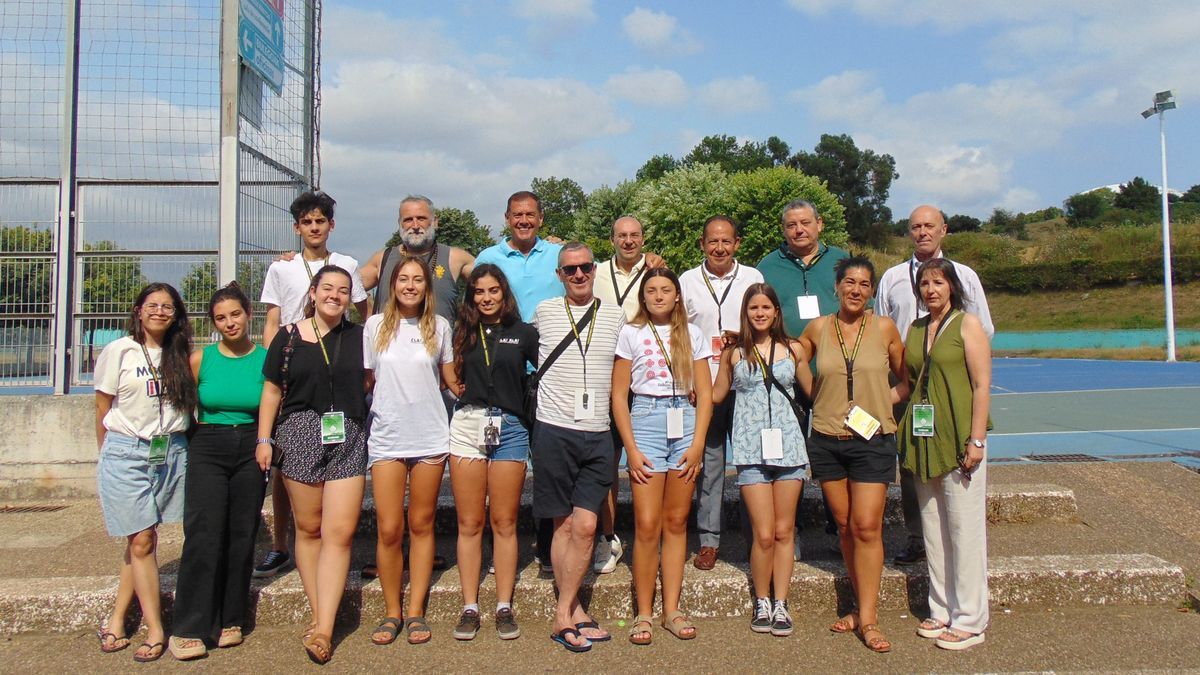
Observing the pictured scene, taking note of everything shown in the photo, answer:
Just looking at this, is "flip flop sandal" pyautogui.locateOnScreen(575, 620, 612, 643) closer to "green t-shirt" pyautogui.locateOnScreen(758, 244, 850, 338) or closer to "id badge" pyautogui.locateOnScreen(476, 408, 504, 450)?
"id badge" pyautogui.locateOnScreen(476, 408, 504, 450)

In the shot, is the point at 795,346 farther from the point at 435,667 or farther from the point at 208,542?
the point at 208,542

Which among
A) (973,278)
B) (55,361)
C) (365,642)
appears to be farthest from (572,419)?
(55,361)

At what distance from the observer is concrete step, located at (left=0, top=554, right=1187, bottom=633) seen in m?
4.33

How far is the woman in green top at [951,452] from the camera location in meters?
3.97

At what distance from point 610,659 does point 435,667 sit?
857 mm

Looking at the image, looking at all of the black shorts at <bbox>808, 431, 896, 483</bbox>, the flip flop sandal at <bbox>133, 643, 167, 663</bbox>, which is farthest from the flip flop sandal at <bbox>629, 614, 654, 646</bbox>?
the flip flop sandal at <bbox>133, 643, 167, 663</bbox>

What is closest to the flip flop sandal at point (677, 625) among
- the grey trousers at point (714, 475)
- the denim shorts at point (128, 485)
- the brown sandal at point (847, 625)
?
the grey trousers at point (714, 475)

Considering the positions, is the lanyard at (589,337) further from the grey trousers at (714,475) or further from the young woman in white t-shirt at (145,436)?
the young woman in white t-shirt at (145,436)

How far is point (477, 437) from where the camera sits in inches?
157

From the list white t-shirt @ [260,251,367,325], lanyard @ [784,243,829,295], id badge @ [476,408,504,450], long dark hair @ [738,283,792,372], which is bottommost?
id badge @ [476,408,504,450]

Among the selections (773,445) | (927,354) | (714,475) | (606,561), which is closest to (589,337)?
(773,445)

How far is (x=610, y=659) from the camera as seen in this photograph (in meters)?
3.85

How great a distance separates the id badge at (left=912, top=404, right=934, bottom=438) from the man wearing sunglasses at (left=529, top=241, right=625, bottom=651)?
1.60 m

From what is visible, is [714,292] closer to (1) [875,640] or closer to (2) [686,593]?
(2) [686,593]
